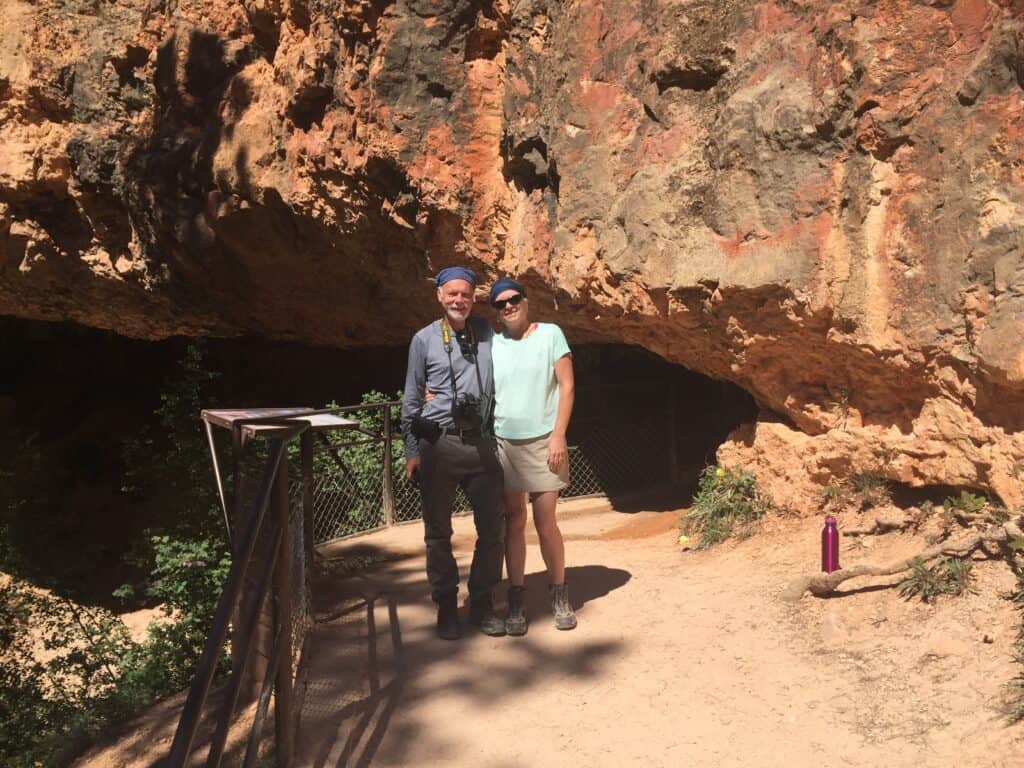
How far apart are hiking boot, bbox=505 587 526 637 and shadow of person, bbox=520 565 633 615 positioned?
11.3 inches

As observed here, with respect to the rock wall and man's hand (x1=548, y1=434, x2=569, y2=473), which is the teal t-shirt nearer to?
man's hand (x1=548, y1=434, x2=569, y2=473)

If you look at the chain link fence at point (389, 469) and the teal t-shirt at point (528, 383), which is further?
the chain link fence at point (389, 469)

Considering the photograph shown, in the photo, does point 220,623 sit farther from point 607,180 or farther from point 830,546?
point 607,180

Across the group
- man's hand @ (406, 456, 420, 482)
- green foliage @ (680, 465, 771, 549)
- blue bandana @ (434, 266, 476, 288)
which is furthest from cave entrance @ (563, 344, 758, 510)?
blue bandana @ (434, 266, 476, 288)

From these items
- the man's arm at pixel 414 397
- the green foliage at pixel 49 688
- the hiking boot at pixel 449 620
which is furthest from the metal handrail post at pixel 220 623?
the green foliage at pixel 49 688

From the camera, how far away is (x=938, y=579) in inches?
151

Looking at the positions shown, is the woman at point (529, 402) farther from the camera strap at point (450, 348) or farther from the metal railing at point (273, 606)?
the metal railing at point (273, 606)

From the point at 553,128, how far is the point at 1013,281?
295 cm

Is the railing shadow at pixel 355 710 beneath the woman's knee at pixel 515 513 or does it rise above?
beneath

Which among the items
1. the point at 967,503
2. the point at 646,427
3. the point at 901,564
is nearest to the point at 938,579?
the point at 901,564

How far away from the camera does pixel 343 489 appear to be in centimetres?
756

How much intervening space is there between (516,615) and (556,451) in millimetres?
821

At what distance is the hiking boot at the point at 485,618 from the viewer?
412cm

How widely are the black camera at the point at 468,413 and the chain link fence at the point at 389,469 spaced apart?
9.74ft
